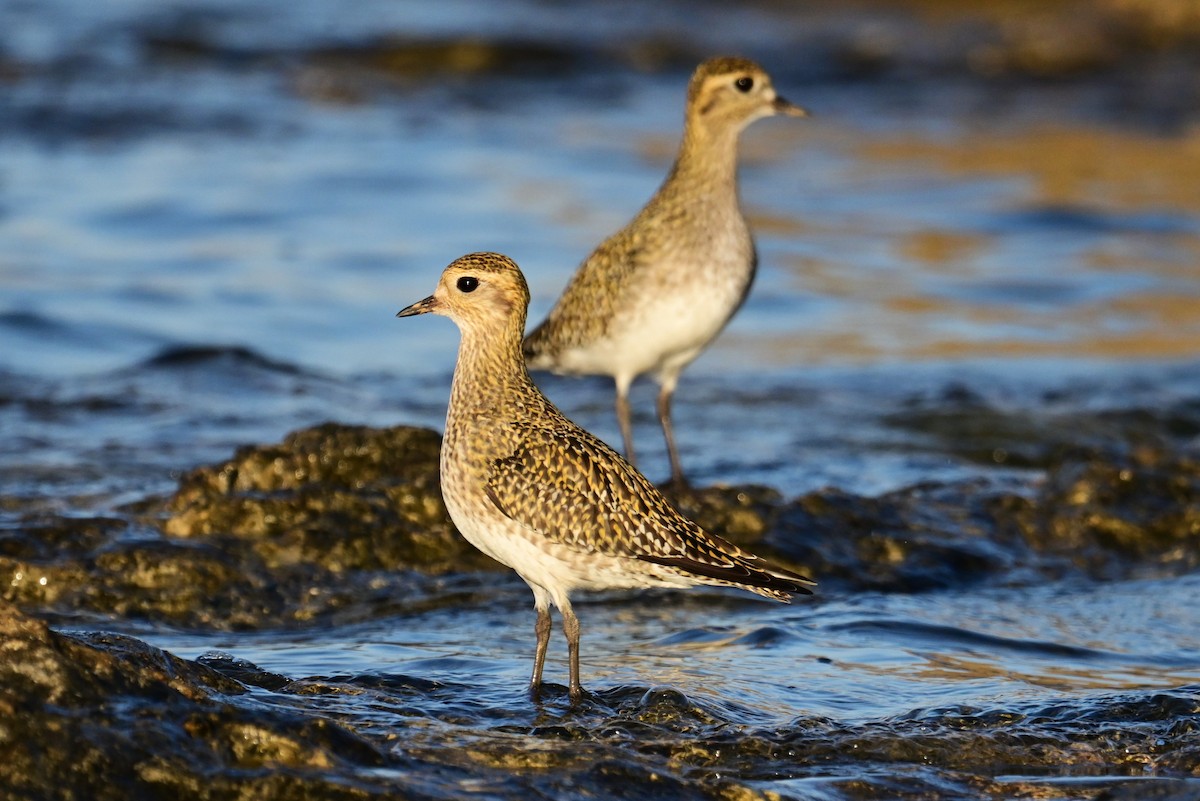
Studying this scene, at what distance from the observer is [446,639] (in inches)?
273

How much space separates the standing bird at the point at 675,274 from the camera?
8820 mm

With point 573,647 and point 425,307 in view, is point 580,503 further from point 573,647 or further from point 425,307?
point 425,307

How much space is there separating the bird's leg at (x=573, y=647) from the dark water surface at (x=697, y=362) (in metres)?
0.08

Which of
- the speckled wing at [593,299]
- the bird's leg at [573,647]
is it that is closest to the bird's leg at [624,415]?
the speckled wing at [593,299]

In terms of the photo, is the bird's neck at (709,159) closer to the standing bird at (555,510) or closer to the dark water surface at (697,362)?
the dark water surface at (697,362)

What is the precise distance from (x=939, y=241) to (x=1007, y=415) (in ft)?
16.6

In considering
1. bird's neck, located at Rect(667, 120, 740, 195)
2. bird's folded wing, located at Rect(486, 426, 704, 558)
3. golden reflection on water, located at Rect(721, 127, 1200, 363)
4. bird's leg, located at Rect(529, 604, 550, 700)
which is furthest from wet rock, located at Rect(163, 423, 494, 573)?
golden reflection on water, located at Rect(721, 127, 1200, 363)

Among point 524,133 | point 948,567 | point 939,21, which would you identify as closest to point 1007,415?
point 948,567

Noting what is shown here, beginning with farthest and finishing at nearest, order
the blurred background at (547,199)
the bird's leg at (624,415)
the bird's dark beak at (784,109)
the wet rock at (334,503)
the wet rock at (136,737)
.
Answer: the blurred background at (547,199), the bird's dark beak at (784,109), the bird's leg at (624,415), the wet rock at (334,503), the wet rock at (136,737)

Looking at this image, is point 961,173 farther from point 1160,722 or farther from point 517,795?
point 517,795

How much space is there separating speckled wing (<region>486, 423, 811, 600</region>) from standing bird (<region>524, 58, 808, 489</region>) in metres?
2.52

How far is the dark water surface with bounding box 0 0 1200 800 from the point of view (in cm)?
577

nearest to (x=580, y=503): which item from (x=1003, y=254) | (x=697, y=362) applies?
(x=697, y=362)

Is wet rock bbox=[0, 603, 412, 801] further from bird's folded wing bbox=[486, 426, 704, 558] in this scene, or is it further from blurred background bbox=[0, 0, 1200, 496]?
blurred background bbox=[0, 0, 1200, 496]
